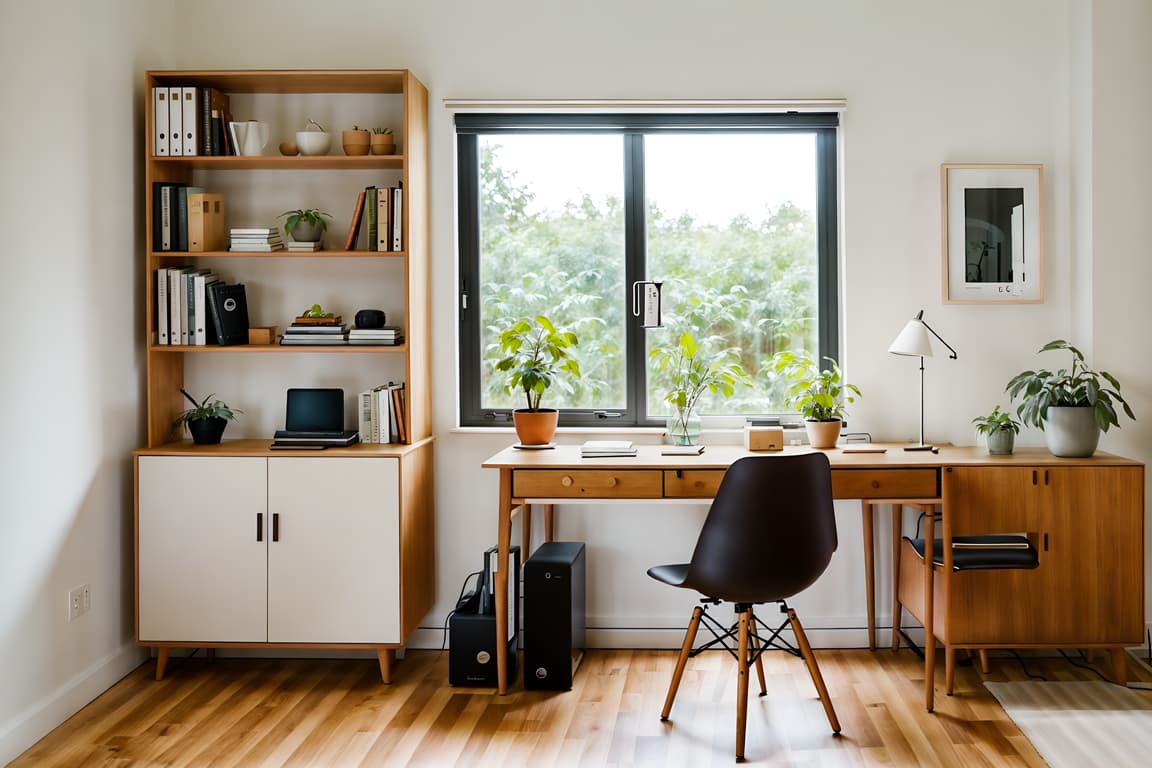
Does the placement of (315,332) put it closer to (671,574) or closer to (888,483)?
(671,574)

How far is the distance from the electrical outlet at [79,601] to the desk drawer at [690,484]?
2031 mm

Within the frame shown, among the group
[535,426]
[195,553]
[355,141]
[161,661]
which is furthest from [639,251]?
[161,661]

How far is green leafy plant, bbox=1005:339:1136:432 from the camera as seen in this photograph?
338 centimetres

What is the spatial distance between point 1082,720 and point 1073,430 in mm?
972

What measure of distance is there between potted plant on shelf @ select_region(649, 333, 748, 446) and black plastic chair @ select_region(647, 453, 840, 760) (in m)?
0.85

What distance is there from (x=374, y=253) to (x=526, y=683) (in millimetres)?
1660

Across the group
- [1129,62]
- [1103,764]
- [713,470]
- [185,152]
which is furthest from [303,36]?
[1103,764]

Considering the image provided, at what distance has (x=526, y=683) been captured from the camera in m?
3.42

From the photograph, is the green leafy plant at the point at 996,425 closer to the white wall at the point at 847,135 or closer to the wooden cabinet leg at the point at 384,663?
the white wall at the point at 847,135

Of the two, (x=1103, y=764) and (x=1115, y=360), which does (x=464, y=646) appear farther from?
(x=1115, y=360)

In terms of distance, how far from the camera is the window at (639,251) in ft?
13.1

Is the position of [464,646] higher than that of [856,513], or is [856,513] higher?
[856,513]

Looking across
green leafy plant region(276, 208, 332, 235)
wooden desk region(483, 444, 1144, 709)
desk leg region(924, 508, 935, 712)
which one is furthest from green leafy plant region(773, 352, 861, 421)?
green leafy plant region(276, 208, 332, 235)

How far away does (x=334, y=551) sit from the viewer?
3498mm
